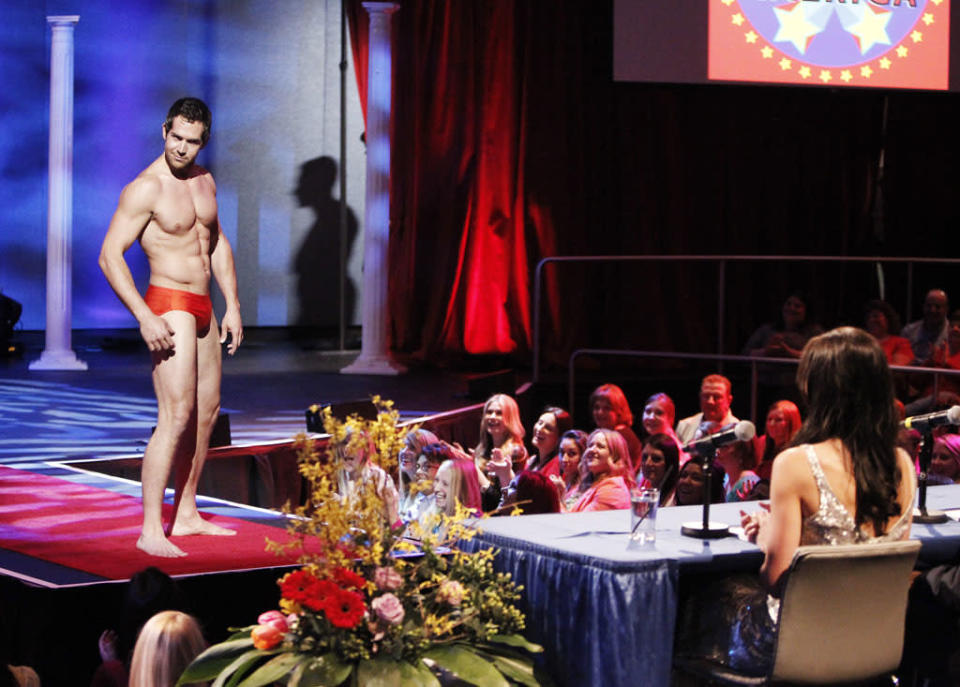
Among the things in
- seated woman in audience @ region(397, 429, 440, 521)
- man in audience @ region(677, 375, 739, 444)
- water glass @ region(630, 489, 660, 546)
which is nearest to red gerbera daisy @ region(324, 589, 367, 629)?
water glass @ region(630, 489, 660, 546)

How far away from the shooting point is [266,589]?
362cm

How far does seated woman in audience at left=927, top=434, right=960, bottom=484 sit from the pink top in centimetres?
115

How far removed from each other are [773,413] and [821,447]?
124 inches

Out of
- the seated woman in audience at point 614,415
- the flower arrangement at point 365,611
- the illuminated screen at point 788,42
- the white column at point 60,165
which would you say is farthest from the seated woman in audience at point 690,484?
the white column at point 60,165

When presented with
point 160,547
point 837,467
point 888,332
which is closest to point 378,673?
point 837,467

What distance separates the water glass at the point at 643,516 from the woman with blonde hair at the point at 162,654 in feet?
2.94

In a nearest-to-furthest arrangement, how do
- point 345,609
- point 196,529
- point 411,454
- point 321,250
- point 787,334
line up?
point 345,609
point 196,529
point 411,454
point 787,334
point 321,250

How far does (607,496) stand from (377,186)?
533 cm

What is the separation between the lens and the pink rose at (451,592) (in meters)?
2.22

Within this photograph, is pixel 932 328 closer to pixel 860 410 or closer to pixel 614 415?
pixel 614 415

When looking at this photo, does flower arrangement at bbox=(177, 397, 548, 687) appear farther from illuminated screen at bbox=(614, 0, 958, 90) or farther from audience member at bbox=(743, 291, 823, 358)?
illuminated screen at bbox=(614, 0, 958, 90)

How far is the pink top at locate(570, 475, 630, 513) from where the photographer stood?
402 centimetres

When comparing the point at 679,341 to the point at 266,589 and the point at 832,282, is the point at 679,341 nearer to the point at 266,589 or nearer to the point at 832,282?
the point at 832,282

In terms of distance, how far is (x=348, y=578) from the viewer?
2.17 meters
